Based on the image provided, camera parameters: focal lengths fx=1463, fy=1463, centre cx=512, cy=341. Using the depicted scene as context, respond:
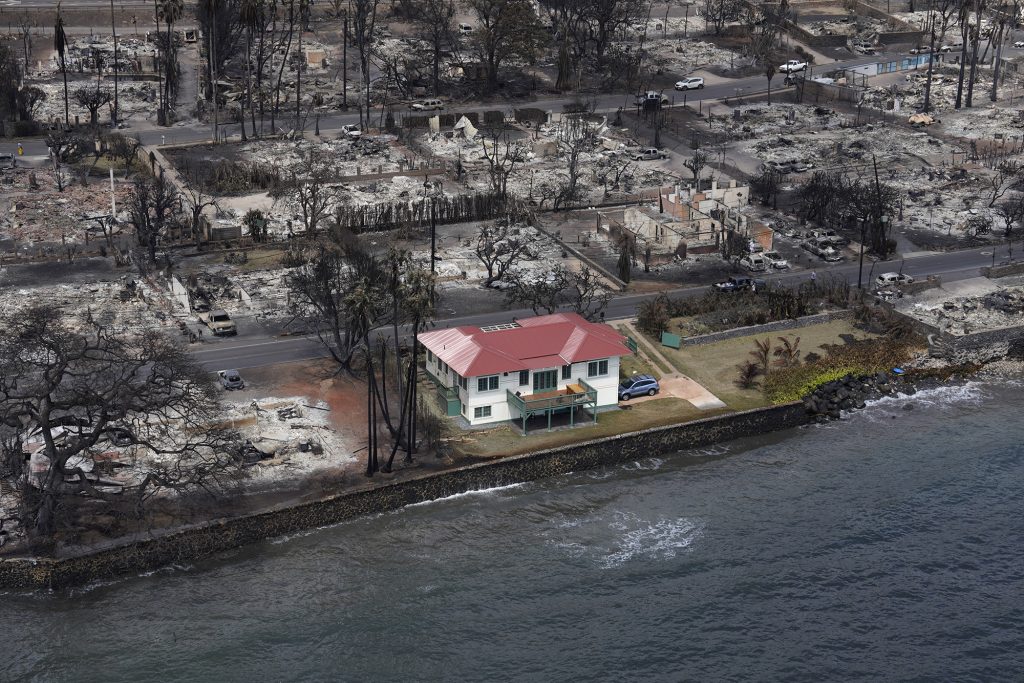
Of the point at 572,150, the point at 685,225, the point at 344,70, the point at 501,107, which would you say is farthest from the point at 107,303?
the point at 501,107

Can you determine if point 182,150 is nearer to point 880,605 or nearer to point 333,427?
point 333,427

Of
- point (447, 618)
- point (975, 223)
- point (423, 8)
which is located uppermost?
point (423, 8)

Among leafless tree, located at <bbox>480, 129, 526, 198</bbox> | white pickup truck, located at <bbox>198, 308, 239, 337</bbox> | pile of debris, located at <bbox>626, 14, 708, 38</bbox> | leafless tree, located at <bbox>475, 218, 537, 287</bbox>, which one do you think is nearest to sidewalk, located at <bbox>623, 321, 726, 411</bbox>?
leafless tree, located at <bbox>475, 218, 537, 287</bbox>

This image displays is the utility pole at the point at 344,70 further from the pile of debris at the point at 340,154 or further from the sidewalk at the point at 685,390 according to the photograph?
the sidewalk at the point at 685,390

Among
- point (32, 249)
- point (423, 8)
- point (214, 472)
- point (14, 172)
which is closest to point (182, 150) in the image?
point (14, 172)

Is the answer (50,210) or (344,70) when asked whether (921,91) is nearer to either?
(344,70)

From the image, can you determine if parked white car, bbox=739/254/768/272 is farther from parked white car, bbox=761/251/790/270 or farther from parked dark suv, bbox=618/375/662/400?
parked dark suv, bbox=618/375/662/400

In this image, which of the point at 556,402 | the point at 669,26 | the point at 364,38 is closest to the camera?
the point at 556,402
